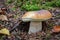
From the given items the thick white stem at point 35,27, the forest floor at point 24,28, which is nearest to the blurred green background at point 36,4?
the forest floor at point 24,28

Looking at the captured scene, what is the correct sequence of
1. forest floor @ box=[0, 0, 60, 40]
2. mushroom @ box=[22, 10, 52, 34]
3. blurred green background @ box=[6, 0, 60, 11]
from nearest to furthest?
mushroom @ box=[22, 10, 52, 34]
forest floor @ box=[0, 0, 60, 40]
blurred green background @ box=[6, 0, 60, 11]

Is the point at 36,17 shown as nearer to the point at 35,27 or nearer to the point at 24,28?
the point at 35,27

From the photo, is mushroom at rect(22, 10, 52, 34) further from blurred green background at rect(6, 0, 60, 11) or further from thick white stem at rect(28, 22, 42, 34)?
blurred green background at rect(6, 0, 60, 11)


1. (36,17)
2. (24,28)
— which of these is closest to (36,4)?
(24,28)

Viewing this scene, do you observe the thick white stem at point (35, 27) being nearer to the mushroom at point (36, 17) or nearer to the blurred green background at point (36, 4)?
the mushroom at point (36, 17)

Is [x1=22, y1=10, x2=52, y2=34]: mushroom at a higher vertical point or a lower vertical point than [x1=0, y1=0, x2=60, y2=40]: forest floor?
higher

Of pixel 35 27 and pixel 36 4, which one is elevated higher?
pixel 36 4

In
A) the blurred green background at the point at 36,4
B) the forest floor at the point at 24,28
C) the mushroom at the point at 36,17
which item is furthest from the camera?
the blurred green background at the point at 36,4

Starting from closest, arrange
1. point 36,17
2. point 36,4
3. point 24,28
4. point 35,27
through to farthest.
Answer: point 36,17 → point 35,27 → point 24,28 → point 36,4

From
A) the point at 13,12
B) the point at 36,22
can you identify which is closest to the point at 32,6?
the point at 13,12

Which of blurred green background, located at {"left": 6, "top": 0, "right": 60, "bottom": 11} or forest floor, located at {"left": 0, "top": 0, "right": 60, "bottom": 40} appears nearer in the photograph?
forest floor, located at {"left": 0, "top": 0, "right": 60, "bottom": 40}

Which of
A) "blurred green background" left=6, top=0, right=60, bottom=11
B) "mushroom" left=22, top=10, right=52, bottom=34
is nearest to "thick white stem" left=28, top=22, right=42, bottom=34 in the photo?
"mushroom" left=22, top=10, right=52, bottom=34
